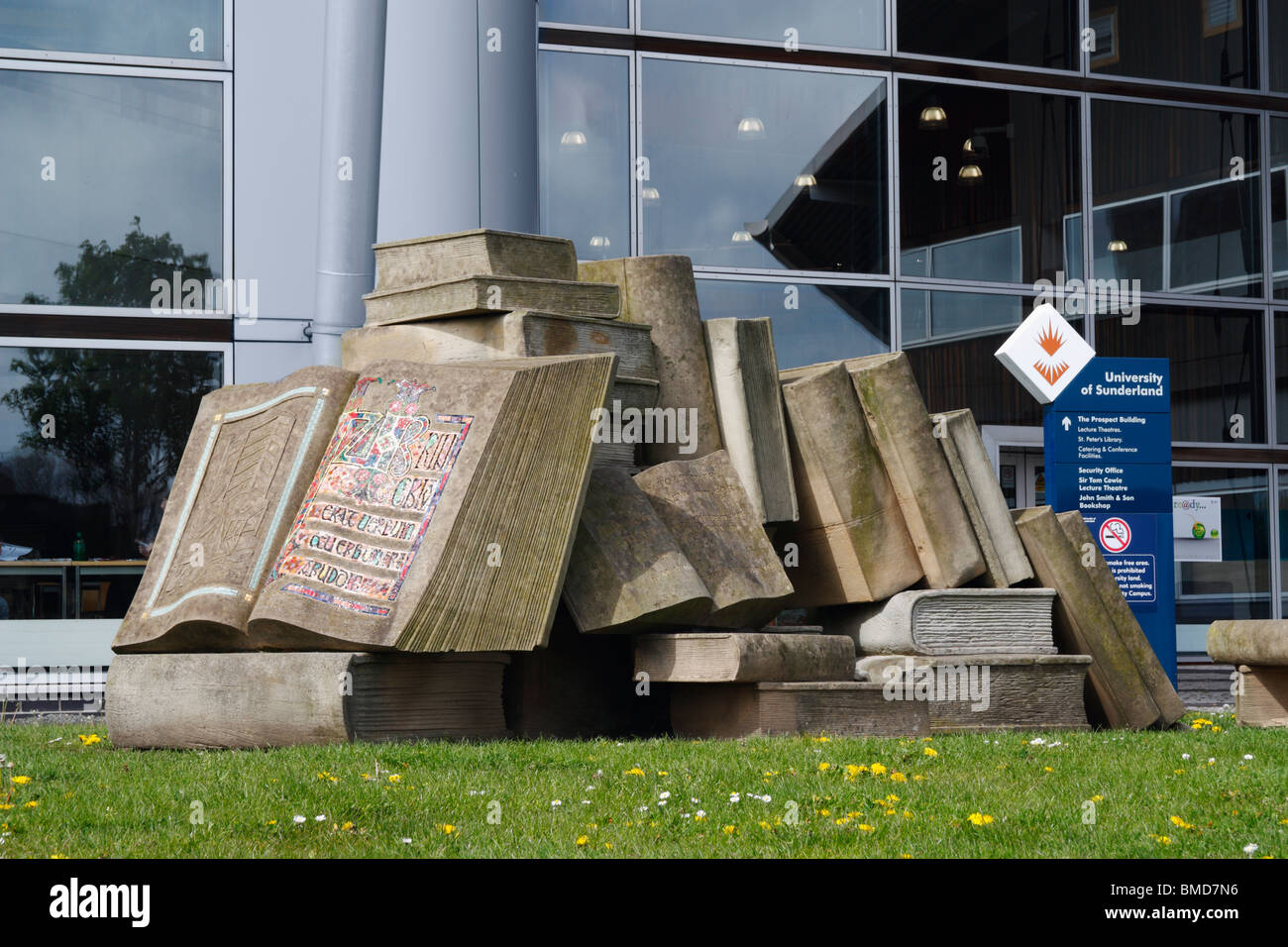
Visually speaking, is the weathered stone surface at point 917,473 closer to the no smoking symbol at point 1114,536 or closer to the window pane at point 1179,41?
the no smoking symbol at point 1114,536

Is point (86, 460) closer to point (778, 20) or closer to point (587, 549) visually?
point (587, 549)

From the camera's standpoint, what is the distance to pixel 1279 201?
15.8m

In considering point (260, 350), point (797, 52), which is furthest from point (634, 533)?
point (797, 52)

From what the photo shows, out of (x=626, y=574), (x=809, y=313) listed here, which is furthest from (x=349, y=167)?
(x=809, y=313)

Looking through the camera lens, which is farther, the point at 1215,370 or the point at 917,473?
the point at 1215,370

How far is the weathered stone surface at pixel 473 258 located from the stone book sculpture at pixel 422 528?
0.73m

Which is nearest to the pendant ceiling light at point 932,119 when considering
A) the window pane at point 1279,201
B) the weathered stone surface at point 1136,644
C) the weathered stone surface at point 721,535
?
the window pane at point 1279,201

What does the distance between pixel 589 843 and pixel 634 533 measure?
270cm

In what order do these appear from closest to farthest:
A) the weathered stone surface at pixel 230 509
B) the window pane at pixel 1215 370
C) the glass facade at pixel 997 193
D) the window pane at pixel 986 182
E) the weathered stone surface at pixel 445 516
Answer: the weathered stone surface at pixel 445 516 < the weathered stone surface at pixel 230 509 < the glass facade at pixel 997 193 < the window pane at pixel 986 182 < the window pane at pixel 1215 370

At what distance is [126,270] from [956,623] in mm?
7657

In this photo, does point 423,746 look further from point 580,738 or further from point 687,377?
point 687,377

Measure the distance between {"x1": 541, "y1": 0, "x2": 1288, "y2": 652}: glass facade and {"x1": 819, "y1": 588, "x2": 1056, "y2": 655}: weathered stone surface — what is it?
640 centimetres

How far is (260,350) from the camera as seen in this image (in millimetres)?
11906

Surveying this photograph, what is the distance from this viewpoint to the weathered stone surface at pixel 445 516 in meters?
5.85
